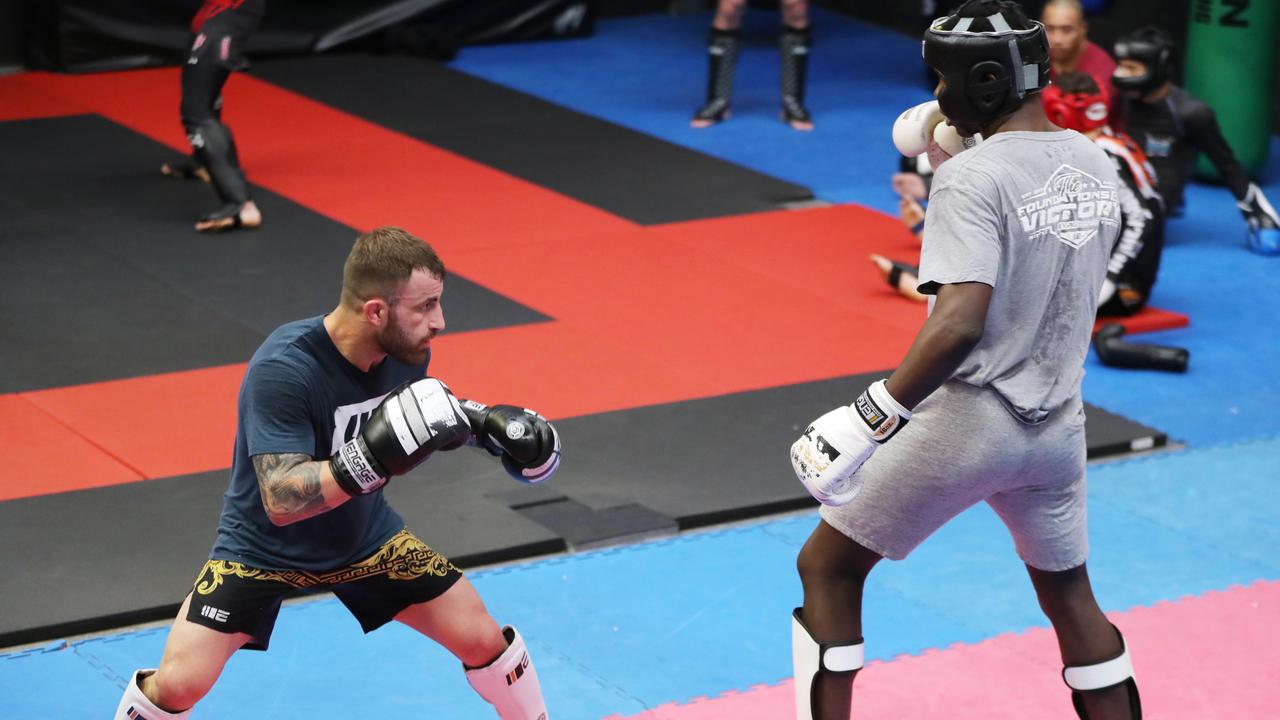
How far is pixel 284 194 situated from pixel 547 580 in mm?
5277

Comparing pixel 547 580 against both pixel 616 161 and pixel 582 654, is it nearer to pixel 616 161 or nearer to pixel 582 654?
pixel 582 654

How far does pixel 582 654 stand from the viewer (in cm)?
517

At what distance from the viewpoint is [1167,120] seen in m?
9.70

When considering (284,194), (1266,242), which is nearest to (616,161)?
(284,194)

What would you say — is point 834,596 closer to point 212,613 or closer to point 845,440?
point 845,440

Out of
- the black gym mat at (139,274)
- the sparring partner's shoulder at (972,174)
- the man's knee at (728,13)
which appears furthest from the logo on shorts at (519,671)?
the man's knee at (728,13)

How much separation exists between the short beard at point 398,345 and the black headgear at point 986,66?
1315mm

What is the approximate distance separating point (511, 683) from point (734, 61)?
8.78 m

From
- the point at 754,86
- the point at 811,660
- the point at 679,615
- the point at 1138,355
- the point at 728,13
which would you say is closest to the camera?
the point at 811,660

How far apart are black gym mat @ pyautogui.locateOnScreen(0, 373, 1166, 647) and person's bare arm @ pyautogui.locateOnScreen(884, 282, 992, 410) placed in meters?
2.53

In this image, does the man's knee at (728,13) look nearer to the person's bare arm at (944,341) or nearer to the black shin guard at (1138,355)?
the black shin guard at (1138,355)

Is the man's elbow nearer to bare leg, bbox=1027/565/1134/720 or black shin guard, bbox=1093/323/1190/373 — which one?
bare leg, bbox=1027/565/1134/720

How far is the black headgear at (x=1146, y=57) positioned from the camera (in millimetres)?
9477

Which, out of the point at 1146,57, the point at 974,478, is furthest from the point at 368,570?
the point at 1146,57
